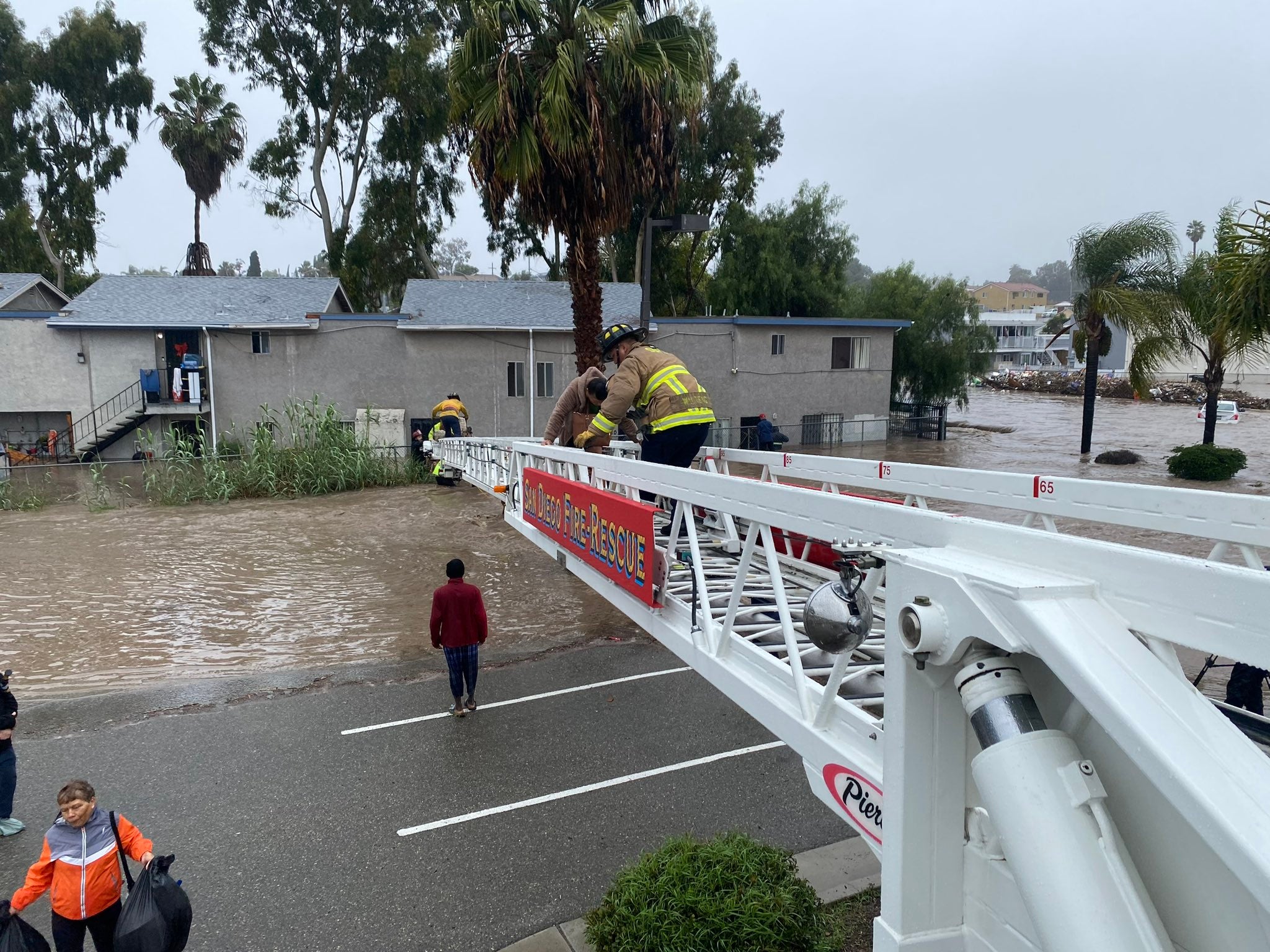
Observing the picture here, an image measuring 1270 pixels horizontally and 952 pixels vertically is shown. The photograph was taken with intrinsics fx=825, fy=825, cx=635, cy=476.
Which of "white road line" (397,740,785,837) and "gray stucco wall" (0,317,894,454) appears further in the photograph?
"gray stucco wall" (0,317,894,454)

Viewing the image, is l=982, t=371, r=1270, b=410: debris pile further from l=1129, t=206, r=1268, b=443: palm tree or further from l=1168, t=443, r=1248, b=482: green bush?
l=1168, t=443, r=1248, b=482: green bush

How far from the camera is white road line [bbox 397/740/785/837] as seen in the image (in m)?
5.59

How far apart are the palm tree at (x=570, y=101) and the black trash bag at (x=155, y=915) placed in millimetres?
10427

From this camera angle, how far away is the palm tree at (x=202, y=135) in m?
37.3

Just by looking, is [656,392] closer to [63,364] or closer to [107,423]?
[107,423]

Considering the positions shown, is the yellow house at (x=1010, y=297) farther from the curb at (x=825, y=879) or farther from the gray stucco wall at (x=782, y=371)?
the curb at (x=825, y=879)

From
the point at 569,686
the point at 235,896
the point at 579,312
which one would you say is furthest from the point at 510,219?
the point at 235,896

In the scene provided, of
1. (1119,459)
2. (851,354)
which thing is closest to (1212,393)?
(1119,459)

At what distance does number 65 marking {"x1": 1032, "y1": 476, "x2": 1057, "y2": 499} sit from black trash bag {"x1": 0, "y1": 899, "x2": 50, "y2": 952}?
5.43 meters

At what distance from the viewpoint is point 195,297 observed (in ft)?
87.0

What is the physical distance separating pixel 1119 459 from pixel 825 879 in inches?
811

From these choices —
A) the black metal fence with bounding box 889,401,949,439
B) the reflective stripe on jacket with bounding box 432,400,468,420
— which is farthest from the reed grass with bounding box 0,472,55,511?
the black metal fence with bounding box 889,401,949,439

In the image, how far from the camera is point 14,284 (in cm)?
2902

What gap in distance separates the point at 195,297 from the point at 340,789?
25018mm
